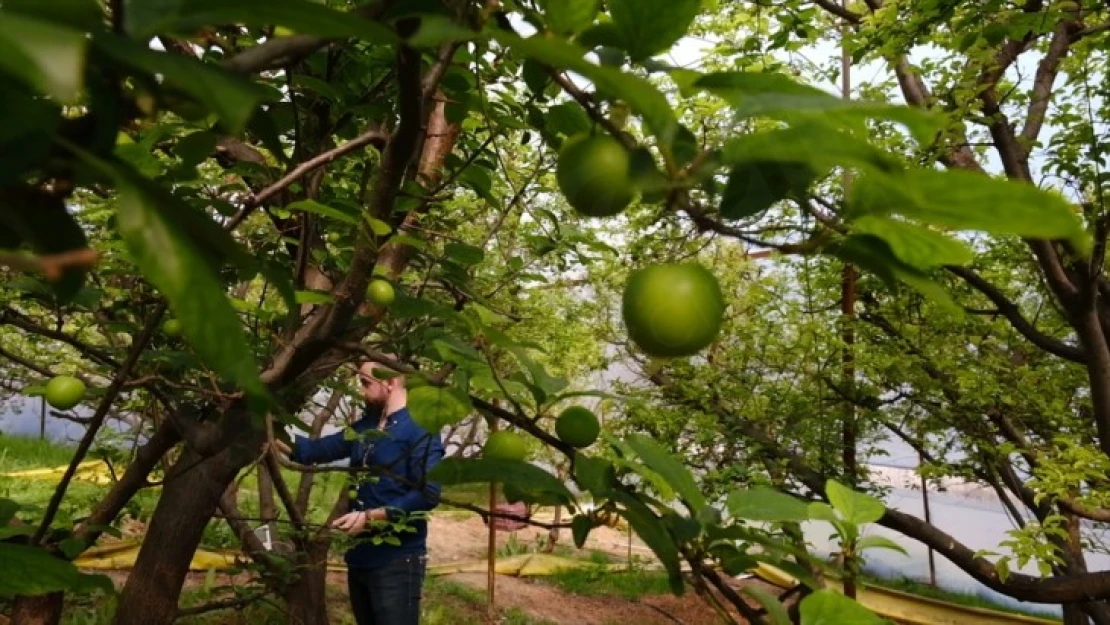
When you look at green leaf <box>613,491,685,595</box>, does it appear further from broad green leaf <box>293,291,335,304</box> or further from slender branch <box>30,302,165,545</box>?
slender branch <box>30,302,165,545</box>

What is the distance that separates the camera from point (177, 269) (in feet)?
1.17

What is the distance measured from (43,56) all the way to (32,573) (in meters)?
0.48

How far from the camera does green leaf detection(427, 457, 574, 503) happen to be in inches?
27.0

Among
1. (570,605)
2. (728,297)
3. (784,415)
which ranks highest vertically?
(728,297)

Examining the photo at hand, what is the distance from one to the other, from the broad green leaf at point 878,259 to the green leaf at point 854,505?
292mm

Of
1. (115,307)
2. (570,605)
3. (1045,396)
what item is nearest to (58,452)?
(570,605)

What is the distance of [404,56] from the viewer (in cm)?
60

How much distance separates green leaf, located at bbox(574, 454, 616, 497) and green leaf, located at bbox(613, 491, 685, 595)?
3cm

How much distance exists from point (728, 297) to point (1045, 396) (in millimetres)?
2441

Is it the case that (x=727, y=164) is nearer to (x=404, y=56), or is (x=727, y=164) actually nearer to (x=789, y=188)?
(x=789, y=188)

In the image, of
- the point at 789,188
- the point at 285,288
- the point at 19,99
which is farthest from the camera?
the point at 285,288

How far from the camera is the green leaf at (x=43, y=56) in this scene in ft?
0.85

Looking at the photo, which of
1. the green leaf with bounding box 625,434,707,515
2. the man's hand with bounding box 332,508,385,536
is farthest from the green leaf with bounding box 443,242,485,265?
the man's hand with bounding box 332,508,385,536

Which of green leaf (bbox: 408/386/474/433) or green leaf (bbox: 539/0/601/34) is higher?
green leaf (bbox: 539/0/601/34)
